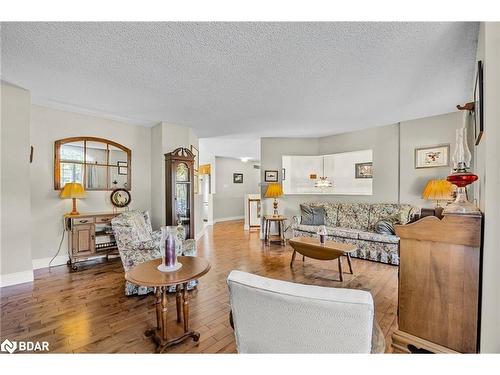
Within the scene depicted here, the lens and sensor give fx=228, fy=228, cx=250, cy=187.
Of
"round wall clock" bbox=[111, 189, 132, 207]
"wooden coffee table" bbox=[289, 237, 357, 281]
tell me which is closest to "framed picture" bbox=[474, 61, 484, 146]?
"wooden coffee table" bbox=[289, 237, 357, 281]

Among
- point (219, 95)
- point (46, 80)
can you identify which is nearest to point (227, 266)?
point (219, 95)

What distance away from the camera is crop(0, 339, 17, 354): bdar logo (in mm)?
1683

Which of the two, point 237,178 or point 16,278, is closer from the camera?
point 16,278

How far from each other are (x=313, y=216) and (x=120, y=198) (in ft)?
12.3

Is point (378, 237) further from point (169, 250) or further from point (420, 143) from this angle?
point (169, 250)

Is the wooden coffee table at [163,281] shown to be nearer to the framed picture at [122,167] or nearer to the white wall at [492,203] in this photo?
the white wall at [492,203]

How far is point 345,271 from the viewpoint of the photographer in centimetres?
328

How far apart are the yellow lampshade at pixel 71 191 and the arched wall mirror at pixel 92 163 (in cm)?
30

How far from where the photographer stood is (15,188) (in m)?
2.84

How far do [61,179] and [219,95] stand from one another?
2.89 m

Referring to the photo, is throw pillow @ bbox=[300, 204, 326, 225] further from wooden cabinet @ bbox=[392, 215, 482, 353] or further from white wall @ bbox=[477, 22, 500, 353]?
white wall @ bbox=[477, 22, 500, 353]

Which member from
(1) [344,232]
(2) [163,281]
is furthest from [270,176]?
(2) [163,281]

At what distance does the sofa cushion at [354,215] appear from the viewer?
4.34m

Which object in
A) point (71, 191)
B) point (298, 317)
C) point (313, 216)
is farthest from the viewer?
point (313, 216)
